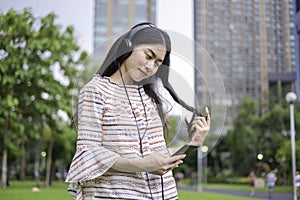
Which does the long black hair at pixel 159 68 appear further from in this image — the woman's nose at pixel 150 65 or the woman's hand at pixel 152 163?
the woman's hand at pixel 152 163

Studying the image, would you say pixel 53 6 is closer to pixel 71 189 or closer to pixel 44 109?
pixel 44 109

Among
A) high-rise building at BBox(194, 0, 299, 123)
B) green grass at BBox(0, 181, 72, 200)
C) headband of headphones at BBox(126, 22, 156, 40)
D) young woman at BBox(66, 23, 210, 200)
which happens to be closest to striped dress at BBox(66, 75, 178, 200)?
young woman at BBox(66, 23, 210, 200)

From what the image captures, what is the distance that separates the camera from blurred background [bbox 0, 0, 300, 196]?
4.41 feet

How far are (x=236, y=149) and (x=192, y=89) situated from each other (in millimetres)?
28777

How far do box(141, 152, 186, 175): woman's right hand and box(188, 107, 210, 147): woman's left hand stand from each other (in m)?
0.06

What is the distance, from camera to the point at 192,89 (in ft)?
3.89

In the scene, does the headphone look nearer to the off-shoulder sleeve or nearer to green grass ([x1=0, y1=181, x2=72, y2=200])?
the off-shoulder sleeve

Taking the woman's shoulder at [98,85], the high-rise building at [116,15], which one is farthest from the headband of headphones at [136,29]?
the high-rise building at [116,15]

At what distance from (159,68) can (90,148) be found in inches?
10.1

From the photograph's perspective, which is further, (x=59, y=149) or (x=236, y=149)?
(x=236, y=149)

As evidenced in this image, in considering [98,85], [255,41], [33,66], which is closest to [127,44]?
[98,85]

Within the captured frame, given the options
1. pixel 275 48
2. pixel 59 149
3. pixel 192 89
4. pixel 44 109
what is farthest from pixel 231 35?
pixel 192 89

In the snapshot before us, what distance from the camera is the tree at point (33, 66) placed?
44.3 ft

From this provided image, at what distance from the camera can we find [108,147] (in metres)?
1.08
